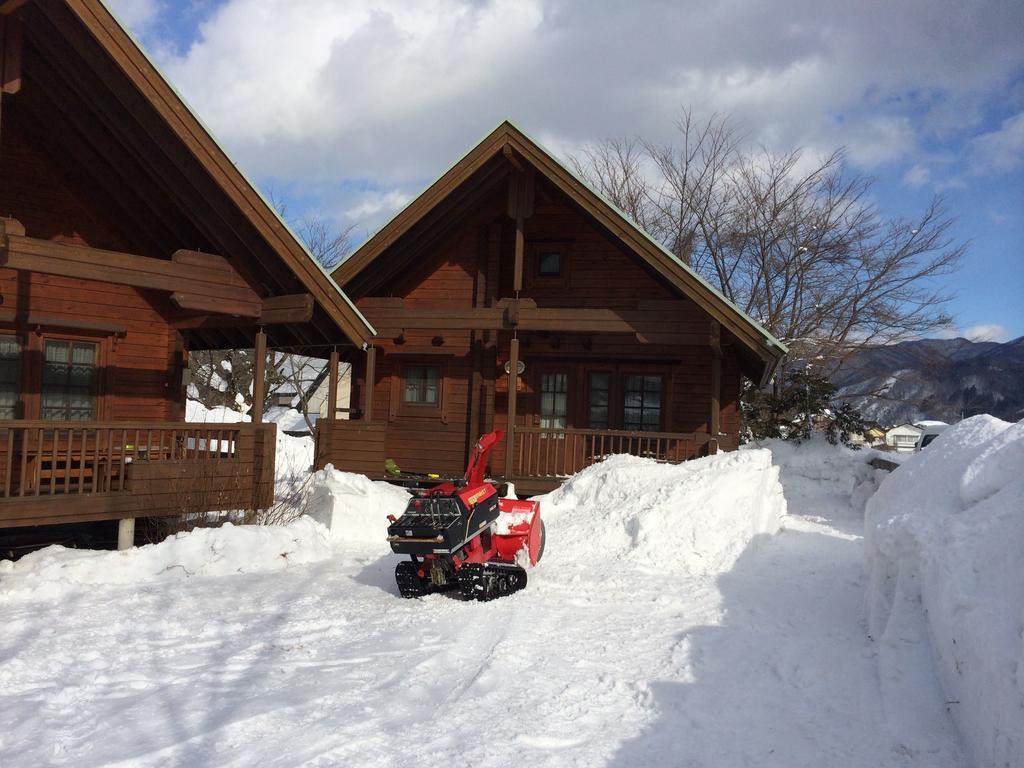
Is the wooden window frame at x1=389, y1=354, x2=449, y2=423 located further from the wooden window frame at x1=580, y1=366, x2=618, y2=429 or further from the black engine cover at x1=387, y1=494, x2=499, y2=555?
the black engine cover at x1=387, y1=494, x2=499, y2=555

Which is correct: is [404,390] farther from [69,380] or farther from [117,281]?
[117,281]

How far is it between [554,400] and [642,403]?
167 cm

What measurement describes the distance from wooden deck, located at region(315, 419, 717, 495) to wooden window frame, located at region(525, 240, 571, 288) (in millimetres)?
2955

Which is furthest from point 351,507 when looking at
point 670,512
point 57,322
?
point 57,322

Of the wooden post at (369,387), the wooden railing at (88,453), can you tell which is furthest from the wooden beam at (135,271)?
the wooden post at (369,387)

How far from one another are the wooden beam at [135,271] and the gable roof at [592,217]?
389 centimetres

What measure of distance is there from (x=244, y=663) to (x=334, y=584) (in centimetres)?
248

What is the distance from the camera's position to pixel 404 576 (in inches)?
291

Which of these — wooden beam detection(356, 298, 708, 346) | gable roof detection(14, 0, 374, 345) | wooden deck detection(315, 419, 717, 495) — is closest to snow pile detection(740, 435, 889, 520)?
wooden deck detection(315, 419, 717, 495)

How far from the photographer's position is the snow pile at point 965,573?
371 centimetres

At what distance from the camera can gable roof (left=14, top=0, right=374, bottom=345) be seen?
8.52m

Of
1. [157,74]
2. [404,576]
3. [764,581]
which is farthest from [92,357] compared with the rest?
[764,581]

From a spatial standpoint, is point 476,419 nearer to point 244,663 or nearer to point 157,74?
point 157,74

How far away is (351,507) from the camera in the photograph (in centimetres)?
1060
